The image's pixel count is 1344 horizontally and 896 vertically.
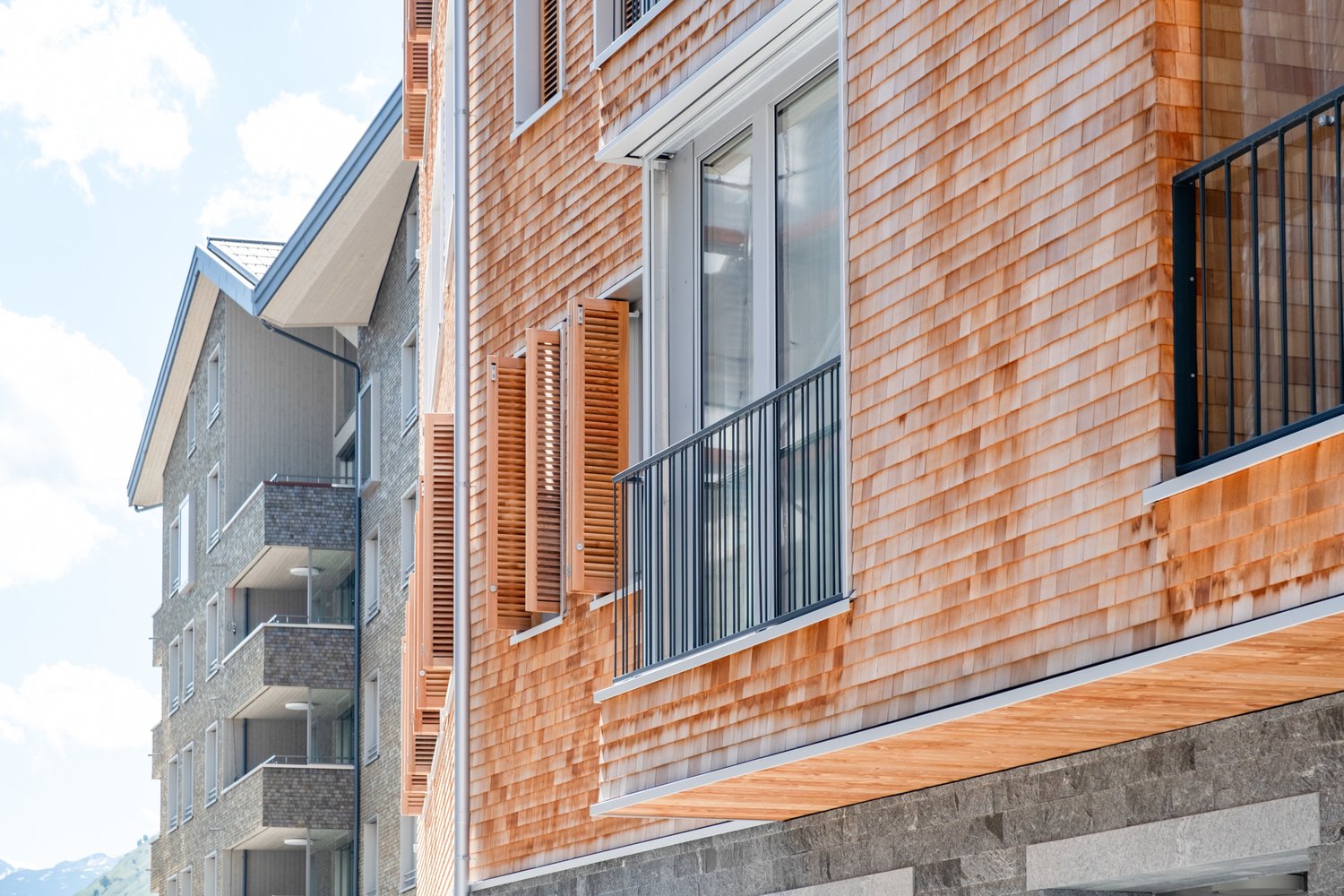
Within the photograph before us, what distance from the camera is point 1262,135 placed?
643 cm

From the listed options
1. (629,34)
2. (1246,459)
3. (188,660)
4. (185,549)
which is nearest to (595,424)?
(629,34)

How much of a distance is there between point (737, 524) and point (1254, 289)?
4.07m

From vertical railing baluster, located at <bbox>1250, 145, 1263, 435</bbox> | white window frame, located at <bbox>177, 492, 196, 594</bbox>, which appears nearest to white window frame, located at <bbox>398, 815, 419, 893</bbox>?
white window frame, located at <bbox>177, 492, 196, 594</bbox>

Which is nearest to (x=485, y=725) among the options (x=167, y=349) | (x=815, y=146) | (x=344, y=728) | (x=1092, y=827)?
(x=815, y=146)

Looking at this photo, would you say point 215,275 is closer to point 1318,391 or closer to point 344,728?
point 344,728

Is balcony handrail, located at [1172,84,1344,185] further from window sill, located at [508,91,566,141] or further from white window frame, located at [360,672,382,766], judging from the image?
white window frame, located at [360,672,382,766]

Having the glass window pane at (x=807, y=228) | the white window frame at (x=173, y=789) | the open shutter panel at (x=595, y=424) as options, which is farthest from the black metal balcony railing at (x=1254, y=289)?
the white window frame at (x=173, y=789)

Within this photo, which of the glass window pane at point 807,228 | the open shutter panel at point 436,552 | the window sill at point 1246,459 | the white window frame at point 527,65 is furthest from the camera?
the open shutter panel at point 436,552

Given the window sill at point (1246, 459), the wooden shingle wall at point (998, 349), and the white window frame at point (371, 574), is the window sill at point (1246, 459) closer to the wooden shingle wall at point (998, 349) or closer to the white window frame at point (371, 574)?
the wooden shingle wall at point (998, 349)

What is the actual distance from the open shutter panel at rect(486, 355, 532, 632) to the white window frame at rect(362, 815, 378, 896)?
79.7 ft

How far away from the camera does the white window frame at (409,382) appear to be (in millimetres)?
35750

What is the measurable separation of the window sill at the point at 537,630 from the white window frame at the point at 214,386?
108ft

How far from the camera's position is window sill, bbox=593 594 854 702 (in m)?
8.71

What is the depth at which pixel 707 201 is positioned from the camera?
1170 centimetres
